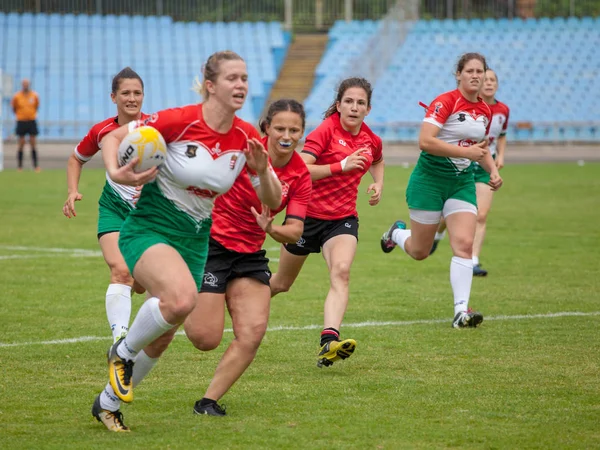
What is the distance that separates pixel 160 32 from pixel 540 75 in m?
16.8

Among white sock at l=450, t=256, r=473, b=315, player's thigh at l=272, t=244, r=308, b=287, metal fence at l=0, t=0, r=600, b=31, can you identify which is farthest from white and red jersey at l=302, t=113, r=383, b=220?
metal fence at l=0, t=0, r=600, b=31

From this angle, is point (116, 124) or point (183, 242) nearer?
point (183, 242)

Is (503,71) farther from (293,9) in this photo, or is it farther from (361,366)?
(361,366)

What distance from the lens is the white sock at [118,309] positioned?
7383mm

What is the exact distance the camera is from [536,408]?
609 centimetres

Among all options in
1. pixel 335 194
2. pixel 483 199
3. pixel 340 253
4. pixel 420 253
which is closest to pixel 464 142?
pixel 420 253

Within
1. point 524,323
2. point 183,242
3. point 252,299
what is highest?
point 183,242

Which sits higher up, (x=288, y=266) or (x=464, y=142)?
(x=464, y=142)

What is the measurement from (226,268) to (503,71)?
119ft

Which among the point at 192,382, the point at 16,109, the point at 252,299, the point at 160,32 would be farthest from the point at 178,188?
the point at 160,32

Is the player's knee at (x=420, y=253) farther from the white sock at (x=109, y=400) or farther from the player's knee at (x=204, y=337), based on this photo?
the white sock at (x=109, y=400)

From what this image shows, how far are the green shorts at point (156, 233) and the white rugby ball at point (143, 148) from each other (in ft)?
0.95

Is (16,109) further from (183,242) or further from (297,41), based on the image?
(183,242)

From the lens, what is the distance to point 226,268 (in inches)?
244
